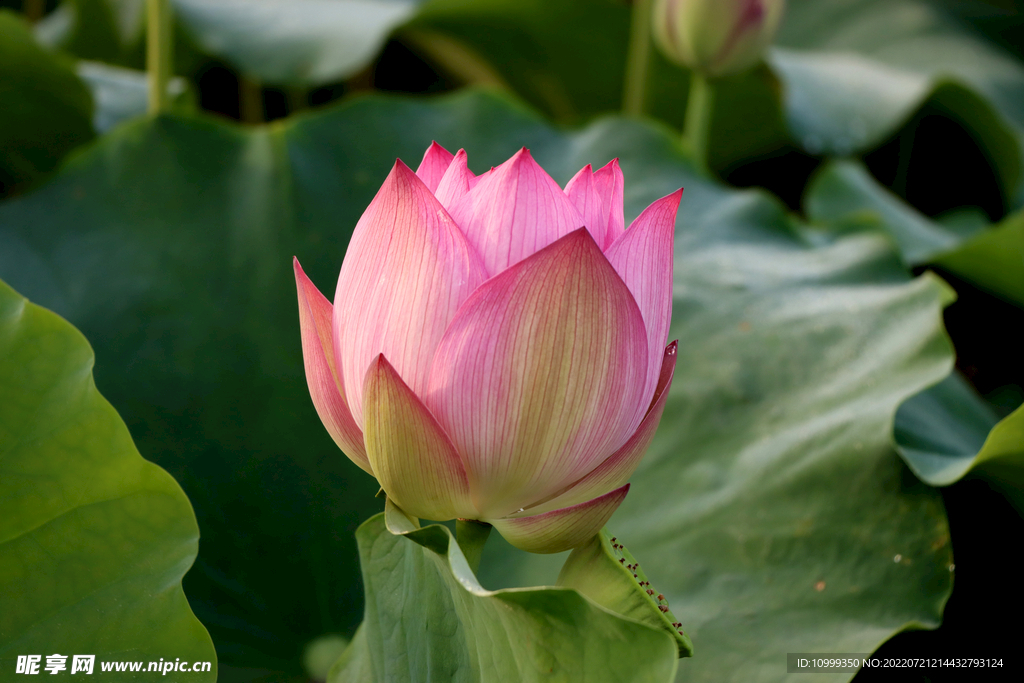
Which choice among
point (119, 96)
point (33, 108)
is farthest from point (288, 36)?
point (33, 108)

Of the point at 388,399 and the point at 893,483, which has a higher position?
the point at 388,399

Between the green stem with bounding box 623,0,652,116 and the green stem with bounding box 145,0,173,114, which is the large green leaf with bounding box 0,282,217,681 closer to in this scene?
the green stem with bounding box 145,0,173,114

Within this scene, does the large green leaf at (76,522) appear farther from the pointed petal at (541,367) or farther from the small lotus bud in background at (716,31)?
the small lotus bud in background at (716,31)

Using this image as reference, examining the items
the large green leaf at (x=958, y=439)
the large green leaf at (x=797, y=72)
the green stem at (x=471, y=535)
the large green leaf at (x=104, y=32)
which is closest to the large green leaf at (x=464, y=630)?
the green stem at (x=471, y=535)

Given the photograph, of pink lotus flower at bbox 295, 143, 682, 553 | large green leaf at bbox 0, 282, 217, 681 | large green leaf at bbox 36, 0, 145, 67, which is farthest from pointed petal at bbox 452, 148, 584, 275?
large green leaf at bbox 36, 0, 145, 67

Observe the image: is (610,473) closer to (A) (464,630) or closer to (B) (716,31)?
(A) (464,630)

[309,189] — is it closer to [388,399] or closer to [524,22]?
[388,399]

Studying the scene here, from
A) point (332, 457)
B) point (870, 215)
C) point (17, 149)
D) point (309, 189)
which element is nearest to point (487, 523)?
point (332, 457)

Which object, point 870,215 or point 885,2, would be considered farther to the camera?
point 885,2
